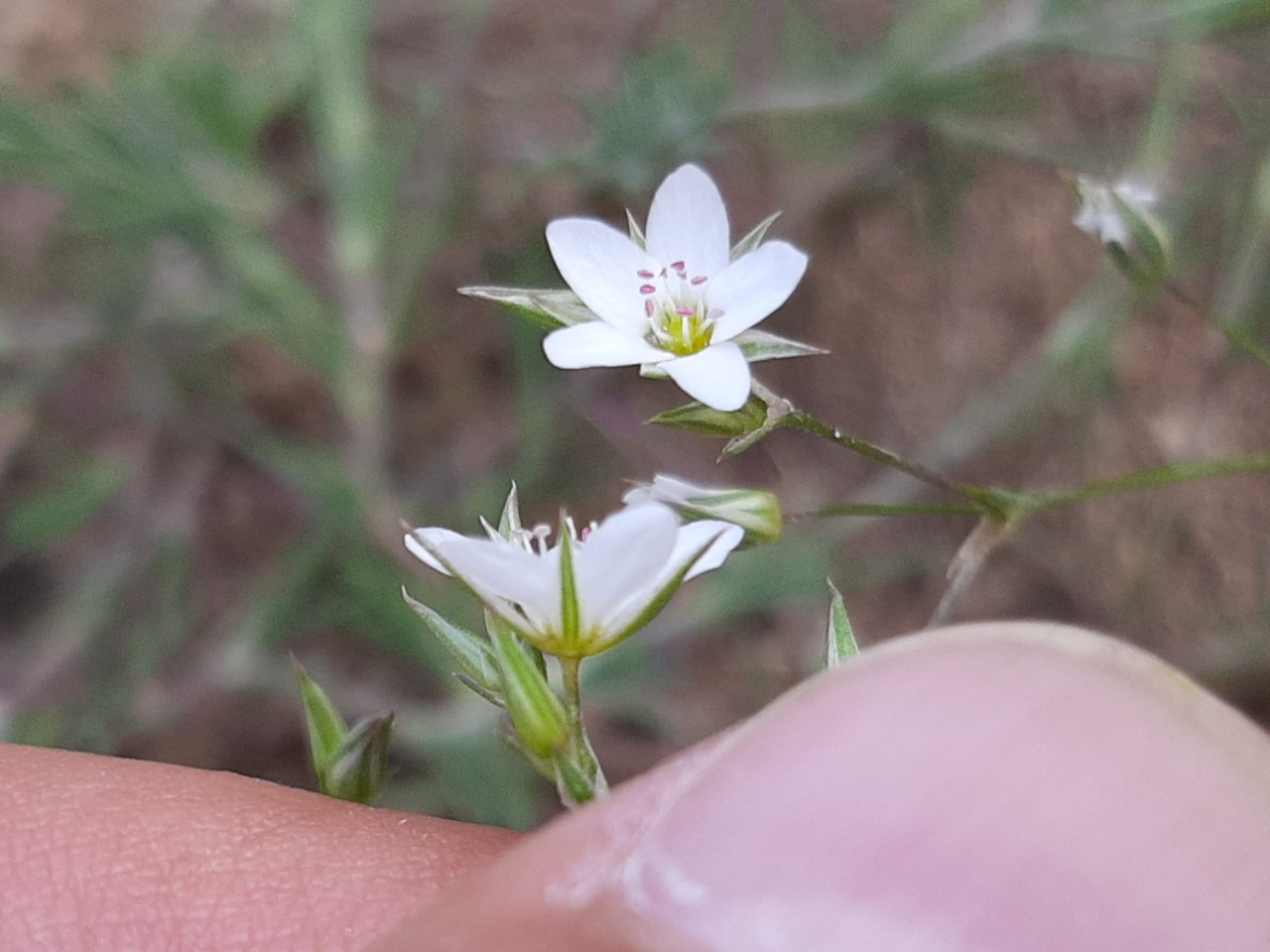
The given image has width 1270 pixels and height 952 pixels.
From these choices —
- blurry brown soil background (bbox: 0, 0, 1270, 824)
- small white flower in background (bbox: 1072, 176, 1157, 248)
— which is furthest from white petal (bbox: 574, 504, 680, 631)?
blurry brown soil background (bbox: 0, 0, 1270, 824)

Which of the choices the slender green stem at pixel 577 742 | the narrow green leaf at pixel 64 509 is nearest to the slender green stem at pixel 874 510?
the slender green stem at pixel 577 742

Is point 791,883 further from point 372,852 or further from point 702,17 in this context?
point 702,17

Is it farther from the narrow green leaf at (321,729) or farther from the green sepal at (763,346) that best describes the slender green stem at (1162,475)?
the narrow green leaf at (321,729)

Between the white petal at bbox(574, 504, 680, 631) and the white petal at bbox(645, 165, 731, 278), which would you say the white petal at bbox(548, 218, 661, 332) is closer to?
the white petal at bbox(645, 165, 731, 278)

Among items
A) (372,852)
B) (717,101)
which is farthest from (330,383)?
(372,852)

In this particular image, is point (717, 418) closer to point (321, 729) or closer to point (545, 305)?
point (545, 305)

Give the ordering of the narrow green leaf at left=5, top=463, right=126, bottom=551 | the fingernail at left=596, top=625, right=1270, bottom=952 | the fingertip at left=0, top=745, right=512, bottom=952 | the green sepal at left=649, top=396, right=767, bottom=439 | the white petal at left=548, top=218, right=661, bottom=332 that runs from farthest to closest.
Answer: the narrow green leaf at left=5, top=463, right=126, bottom=551
the fingertip at left=0, top=745, right=512, bottom=952
the white petal at left=548, top=218, right=661, bottom=332
the green sepal at left=649, top=396, right=767, bottom=439
the fingernail at left=596, top=625, right=1270, bottom=952

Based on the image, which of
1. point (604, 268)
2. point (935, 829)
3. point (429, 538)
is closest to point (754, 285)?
point (604, 268)
